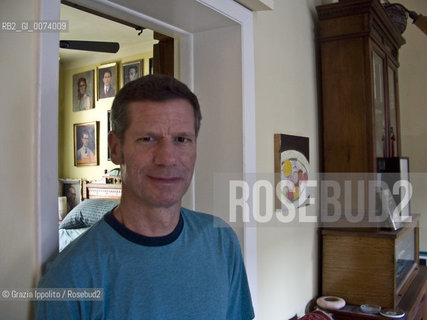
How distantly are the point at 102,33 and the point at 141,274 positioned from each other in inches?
145

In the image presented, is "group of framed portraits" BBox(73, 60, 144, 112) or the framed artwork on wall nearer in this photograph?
the framed artwork on wall

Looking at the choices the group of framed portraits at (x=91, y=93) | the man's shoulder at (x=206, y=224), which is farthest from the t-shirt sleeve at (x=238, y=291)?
→ the group of framed portraits at (x=91, y=93)

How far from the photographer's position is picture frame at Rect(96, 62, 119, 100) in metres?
4.48

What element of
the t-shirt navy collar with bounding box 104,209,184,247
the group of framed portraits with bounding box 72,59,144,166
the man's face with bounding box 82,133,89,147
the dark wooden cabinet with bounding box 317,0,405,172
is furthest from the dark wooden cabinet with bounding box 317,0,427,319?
the man's face with bounding box 82,133,89,147

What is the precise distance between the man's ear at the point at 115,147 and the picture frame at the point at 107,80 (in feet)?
12.1

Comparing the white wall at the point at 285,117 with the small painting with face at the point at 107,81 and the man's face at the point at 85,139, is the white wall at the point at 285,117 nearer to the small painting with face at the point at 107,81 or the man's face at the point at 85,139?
the small painting with face at the point at 107,81

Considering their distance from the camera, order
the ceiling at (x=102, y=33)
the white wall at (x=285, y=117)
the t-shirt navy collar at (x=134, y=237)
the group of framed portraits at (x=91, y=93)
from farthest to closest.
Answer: the group of framed portraits at (x=91, y=93), the ceiling at (x=102, y=33), the white wall at (x=285, y=117), the t-shirt navy collar at (x=134, y=237)

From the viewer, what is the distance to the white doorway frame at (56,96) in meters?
0.83

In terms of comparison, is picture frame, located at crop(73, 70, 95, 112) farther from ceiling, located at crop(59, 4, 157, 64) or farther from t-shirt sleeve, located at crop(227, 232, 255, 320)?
t-shirt sleeve, located at crop(227, 232, 255, 320)

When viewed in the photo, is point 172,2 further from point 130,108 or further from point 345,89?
point 345,89

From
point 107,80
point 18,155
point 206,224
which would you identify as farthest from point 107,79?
point 18,155

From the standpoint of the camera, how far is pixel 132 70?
170 inches

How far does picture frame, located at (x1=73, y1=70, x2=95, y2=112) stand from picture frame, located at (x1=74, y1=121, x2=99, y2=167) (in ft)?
0.73

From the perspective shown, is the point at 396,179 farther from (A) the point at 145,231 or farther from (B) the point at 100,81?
(B) the point at 100,81
